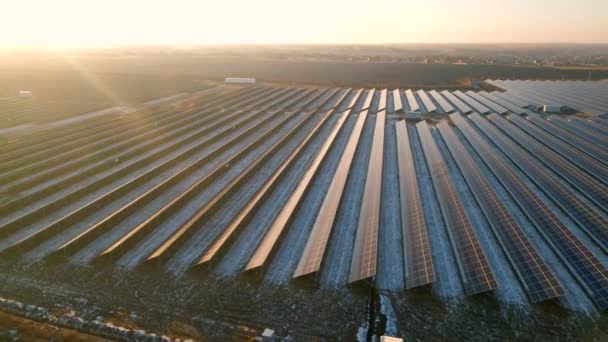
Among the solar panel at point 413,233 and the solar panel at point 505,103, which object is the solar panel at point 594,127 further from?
the solar panel at point 413,233

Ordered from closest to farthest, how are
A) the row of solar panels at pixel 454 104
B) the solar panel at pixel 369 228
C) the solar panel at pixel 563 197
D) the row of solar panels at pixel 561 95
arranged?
1. the solar panel at pixel 369 228
2. the solar panel at pixel 563 197
3. the row of solar panels at pixel 454 104
4. the row of solar panels at pixel 561 95

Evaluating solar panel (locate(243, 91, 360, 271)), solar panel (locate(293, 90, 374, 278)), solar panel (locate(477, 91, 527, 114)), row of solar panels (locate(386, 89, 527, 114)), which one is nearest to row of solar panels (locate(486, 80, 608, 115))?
solar panel (locate(477, 91, 527, 114))

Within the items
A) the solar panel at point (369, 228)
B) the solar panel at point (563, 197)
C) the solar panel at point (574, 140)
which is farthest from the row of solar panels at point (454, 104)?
the solar panel at point (369, 228)

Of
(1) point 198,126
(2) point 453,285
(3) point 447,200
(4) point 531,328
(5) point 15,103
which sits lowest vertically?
(4) point 531,328

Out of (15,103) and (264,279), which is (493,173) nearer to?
(264,279)

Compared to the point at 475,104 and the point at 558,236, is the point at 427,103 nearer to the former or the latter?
the point at 475,104

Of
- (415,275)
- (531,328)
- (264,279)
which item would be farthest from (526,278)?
(264,279)
